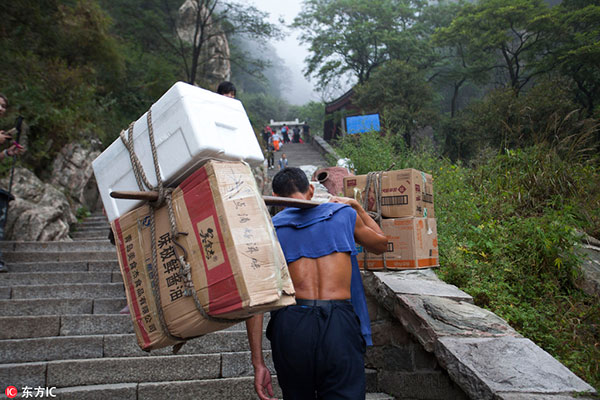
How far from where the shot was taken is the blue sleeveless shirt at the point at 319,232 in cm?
207

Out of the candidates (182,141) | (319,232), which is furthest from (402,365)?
(182,141)

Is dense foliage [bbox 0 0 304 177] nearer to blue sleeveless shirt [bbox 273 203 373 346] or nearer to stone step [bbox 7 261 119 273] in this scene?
stone step [bbox 7 261 119 273]

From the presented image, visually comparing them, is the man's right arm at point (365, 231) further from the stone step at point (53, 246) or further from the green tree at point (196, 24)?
the green tree at point (196, 24)

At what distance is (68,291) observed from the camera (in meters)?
4.62

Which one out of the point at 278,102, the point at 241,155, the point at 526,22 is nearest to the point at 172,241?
the point at 241,155

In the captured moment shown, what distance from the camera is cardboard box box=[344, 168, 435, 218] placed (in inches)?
115

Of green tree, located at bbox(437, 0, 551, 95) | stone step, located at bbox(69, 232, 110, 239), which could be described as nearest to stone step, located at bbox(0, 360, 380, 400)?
stone step, located at bbox(69, 232, 110, 239)

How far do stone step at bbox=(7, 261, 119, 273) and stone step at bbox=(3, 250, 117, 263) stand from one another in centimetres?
19

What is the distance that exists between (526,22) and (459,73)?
4981mm

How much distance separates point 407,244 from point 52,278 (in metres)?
4.46

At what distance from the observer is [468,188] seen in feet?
18.7

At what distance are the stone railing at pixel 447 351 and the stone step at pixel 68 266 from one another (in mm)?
3761

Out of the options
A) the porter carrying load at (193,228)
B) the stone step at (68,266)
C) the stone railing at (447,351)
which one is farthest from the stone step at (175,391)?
the stone step at (68,266)

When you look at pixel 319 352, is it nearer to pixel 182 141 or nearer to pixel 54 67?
pixel 182 141
